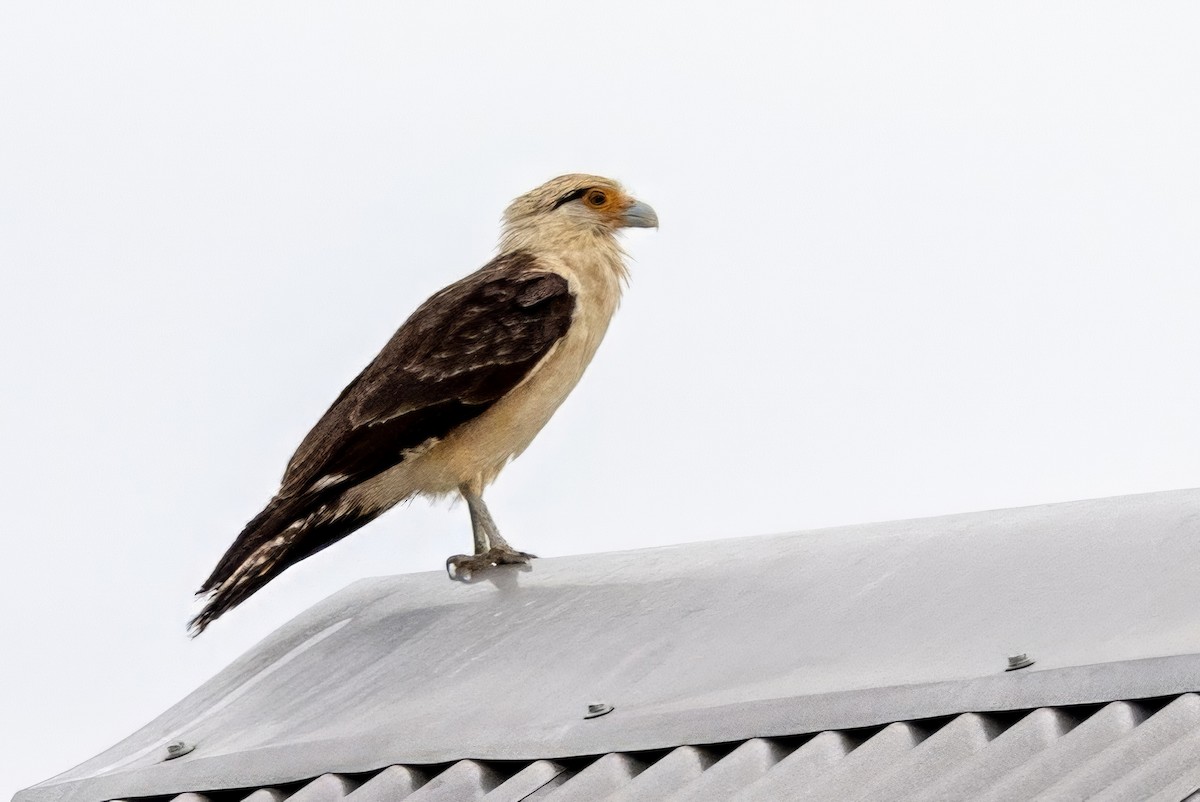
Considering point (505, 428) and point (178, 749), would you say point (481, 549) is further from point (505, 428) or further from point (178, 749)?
point (178, 749)

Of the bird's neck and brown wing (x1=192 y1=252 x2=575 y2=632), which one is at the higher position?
the bird's neck

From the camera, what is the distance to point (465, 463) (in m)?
5.39

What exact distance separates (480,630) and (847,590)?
935 millimetres

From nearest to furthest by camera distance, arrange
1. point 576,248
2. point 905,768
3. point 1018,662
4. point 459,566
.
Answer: point 905,768, point 1018,662, point 459,566, point 576,248

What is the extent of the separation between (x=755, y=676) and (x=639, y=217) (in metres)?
3.11

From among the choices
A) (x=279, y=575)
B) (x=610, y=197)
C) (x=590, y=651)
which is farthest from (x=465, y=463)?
(x=590, y=651)

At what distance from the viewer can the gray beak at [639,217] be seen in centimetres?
612

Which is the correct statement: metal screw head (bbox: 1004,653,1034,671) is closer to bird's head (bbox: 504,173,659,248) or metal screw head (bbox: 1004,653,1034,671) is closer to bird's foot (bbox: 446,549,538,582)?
bird's foot (bbox: 446,549,538,582)

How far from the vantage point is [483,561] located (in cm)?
511

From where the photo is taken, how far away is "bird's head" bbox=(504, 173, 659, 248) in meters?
6.03

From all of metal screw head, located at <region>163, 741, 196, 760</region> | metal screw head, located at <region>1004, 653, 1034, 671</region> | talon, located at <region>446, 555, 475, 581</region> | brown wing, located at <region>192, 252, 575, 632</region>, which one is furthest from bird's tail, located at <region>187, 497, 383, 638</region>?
metal screw head, located at <region>1004, 653, 1034, 671</region>

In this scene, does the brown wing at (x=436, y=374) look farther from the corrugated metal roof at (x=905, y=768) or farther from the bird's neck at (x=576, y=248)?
the corrugated metal roof at (x=905, y=768)

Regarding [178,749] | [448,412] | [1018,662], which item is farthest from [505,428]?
[1018,662]

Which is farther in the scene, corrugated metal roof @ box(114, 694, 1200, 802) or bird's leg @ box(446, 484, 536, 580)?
bird's leg @ box(446, 484, 536, 580)
